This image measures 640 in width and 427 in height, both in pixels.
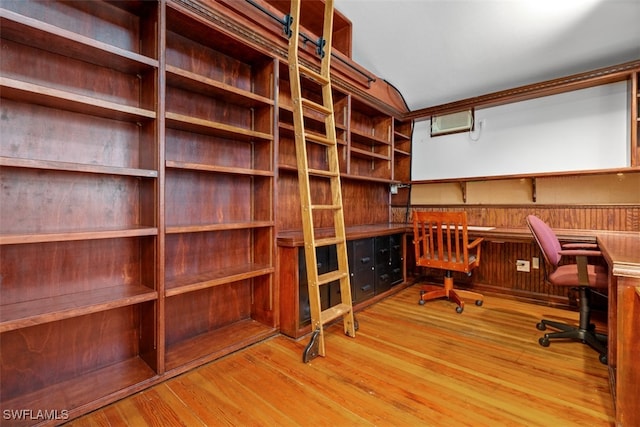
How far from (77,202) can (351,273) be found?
201cm

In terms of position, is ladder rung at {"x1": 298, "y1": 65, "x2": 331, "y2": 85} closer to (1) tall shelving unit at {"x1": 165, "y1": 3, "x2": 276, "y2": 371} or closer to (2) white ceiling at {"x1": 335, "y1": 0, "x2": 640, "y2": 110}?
(1) tall shelving unit at {"x1": 165, "y1": 3, "x2": 276, "y2": 371}

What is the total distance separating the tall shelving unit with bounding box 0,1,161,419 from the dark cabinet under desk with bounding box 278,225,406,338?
88cm

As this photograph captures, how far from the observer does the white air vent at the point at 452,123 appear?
11.8ft

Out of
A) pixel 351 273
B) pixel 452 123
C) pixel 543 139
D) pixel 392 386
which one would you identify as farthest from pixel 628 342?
pixel 452 123

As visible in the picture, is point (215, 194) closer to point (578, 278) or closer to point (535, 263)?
point (578, 278)

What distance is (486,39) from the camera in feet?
9.43

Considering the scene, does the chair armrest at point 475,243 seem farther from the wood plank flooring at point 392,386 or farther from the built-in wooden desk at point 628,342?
the built-in wooden desk at point 628,342

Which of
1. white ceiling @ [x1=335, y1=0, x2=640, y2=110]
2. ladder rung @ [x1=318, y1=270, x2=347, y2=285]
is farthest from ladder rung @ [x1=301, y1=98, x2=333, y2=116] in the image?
white ceiling @ [x1=335, y1=0, x2=640, y2=110]

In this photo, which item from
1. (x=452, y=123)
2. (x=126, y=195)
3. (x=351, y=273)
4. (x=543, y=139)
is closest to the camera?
(x=126, y=195)

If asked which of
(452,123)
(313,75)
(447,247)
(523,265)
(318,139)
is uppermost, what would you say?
(452,123)

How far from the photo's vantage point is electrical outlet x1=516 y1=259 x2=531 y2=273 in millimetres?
3197

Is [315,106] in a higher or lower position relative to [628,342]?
higher

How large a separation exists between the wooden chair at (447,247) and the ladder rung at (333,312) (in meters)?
1.15

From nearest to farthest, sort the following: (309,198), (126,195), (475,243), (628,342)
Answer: (628,342)
(126,195)
(309,198)
(475,243)
